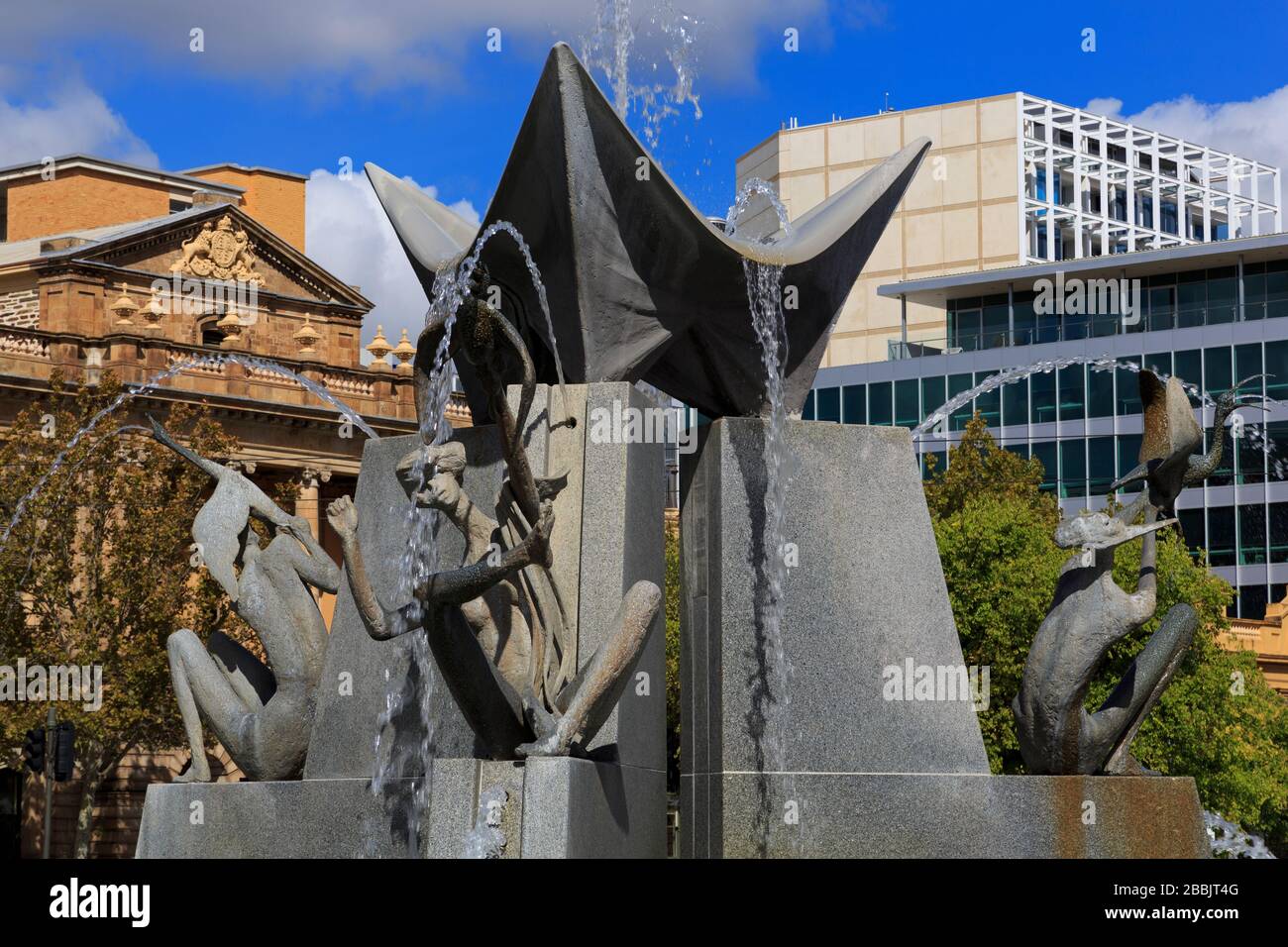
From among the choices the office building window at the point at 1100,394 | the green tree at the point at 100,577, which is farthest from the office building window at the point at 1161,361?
the green tree at the point at 100,577

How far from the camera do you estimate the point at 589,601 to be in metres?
13.1

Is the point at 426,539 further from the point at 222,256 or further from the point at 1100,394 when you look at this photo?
the point at 222,256

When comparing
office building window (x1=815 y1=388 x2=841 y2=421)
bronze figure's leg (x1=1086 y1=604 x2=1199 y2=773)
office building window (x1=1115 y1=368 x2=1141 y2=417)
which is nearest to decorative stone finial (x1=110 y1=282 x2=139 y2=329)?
office building window (x1=815 y1=388 x2=841 y2=421)

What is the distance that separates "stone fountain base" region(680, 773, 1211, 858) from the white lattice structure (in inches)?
3097

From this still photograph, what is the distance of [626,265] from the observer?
46.2ft

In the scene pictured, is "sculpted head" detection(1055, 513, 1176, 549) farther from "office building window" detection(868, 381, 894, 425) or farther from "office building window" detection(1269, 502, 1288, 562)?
"office building window" detection(868, 381, 894, 425)

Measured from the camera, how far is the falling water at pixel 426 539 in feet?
43.3

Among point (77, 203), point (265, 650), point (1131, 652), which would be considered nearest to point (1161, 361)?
point (1131, 652)

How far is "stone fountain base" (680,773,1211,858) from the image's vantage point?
13.2 metres

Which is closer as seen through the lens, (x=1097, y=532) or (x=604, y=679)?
(x=604, y=679)

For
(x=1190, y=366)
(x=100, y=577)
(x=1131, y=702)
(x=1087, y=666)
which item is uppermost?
(x=1190, y=366)

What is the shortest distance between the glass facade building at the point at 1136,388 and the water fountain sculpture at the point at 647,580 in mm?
49789

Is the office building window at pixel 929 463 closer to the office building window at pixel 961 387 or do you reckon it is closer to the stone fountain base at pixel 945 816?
the office building window at pixel 961 387

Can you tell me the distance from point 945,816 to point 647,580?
8.46ft
